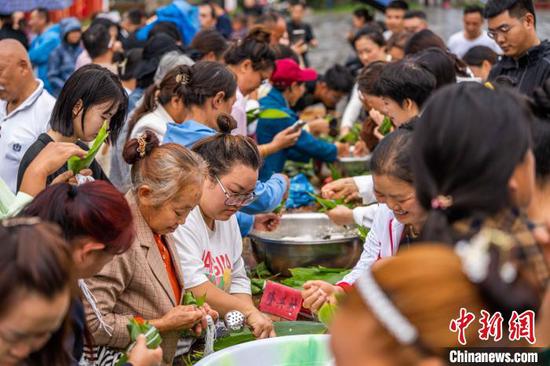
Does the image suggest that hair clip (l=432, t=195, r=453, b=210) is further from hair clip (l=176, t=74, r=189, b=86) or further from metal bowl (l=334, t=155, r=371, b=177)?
metal bowl (l=334, t=155, r=371, b=177)

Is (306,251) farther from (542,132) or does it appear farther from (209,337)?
(542,132)

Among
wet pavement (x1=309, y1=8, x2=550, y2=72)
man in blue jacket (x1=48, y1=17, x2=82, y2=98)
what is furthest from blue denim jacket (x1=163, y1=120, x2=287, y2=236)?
wet pavement (x1=309, y1=8, x2=550, y2=72)

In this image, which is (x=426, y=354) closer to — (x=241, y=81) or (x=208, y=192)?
(x=208, y=192)

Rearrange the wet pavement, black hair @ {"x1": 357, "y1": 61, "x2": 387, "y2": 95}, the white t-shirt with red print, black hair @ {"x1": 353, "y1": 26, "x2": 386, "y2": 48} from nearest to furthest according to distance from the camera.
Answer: the white t-shirt with red print
black hair @ {"x1": 357, "y1": 61, "x2": 387, "y2": 95}
black hair @ {"x1": 353, "y1": 26, "x2": 386, "y2": 48}
the wet pavement

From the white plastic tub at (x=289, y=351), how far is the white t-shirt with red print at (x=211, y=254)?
65cm

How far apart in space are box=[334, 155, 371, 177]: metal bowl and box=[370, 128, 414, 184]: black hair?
2949 mm

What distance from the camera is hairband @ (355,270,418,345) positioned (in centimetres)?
150

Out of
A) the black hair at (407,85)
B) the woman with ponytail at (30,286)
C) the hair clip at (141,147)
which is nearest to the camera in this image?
the woman with ponytail at (30,286)

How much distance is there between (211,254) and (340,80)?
509 cm

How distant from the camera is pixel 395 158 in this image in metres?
3.17

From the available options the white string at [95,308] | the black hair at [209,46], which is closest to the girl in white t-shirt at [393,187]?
the white string at [95,308]

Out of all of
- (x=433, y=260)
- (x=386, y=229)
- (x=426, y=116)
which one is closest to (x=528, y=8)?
(x=386, y=229)

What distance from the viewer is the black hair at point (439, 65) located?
4672mm

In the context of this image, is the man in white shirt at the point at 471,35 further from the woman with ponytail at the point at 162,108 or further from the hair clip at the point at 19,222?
the hair clip at the point at 19,222
